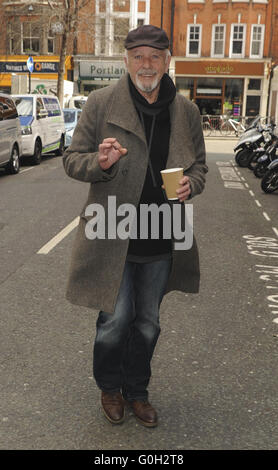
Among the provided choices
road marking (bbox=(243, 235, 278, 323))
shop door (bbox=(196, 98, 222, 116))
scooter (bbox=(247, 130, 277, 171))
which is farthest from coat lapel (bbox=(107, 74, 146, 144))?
shop door (bbox=(196, 98, 222, 116))

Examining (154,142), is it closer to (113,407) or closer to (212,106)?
(113,407)

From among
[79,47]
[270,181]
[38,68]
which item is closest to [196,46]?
[79,47]

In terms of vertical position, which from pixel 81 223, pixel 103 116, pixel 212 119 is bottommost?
pixel 212 119

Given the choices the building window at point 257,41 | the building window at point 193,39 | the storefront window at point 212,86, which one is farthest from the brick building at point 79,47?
the building window at point 257,41

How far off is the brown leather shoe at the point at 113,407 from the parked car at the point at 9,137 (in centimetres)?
1085

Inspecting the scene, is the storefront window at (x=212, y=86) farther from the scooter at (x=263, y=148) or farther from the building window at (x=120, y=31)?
the scooter at (x=263, y=148)

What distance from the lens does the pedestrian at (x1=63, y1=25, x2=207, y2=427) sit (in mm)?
2795

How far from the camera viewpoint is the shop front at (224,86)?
38594mm

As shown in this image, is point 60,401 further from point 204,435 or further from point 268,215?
point 268,215

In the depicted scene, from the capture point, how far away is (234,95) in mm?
39188

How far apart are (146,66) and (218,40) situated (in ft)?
126
